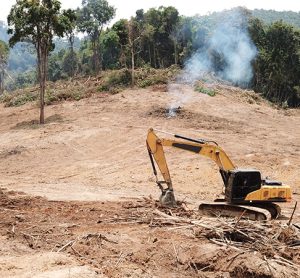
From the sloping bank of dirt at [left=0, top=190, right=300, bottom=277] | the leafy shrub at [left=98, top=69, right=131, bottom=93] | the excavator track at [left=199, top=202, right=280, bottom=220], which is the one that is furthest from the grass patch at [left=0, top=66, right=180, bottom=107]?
the sloping bank of dirt at [left=0, top=190, right=300, bottom=277]

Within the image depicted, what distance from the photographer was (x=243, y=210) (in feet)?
33.2

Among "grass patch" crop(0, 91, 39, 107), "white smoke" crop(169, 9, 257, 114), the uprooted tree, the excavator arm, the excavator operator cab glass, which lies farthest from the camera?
"grass patch" crop(0, 91, 39, 107)

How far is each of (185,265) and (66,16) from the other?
2000 centimetres

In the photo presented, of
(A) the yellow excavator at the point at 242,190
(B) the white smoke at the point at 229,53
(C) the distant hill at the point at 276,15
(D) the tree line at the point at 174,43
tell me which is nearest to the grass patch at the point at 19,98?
(D) the tree line at the point at 174,43

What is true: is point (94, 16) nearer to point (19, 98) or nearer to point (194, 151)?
→ point (19, 98)

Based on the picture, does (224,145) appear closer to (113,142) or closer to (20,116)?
(113,142)

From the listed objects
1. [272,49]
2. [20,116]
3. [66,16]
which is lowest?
[20,116]

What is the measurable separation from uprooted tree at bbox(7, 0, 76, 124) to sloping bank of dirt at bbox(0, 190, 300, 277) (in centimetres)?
1596

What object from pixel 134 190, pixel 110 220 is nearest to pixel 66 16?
pixel 134 190

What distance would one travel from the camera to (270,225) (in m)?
8.67

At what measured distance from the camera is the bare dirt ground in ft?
25.0

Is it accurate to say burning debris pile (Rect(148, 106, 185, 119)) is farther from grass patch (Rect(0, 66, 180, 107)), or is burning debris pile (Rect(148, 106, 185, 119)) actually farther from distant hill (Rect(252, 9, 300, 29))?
distant hill (Rect(252, 9, 300, 29))

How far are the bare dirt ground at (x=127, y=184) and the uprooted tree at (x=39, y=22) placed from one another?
4.21 m

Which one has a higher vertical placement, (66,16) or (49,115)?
(66,16)
